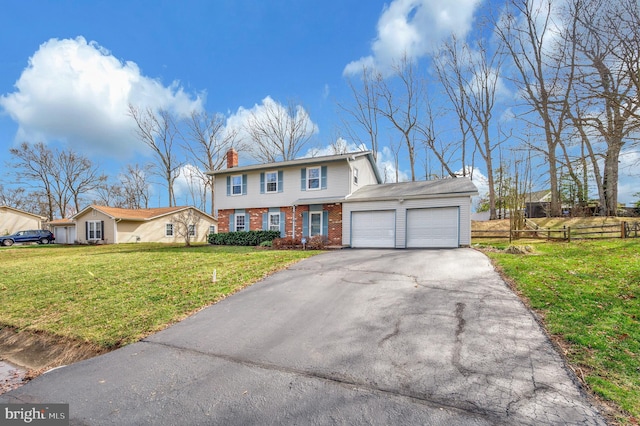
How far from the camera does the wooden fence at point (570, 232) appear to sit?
13164 millimetres

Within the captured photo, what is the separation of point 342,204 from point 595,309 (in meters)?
11.6

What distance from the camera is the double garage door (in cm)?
1343

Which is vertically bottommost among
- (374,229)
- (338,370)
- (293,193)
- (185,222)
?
(338,370)

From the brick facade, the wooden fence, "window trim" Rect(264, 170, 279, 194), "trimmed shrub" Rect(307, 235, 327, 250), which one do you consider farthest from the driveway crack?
the wooden fence

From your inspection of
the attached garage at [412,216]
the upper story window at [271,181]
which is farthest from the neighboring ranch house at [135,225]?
the attached garage at [412,216]

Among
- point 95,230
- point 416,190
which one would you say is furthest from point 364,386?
point 95,230

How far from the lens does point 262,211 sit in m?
18.2

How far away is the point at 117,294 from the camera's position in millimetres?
7254

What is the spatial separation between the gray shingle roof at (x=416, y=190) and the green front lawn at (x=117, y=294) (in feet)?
19.9

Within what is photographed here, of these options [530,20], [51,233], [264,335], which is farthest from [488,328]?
[51,233]

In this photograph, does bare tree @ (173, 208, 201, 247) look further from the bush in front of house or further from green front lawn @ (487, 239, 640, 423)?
green front lawn @ (487, 239, 640, 423)

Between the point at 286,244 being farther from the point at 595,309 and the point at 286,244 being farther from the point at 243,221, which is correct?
the point at 595,309

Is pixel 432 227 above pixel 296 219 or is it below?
below

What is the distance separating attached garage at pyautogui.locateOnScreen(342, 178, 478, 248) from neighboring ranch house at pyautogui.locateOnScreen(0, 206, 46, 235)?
1556 inches
